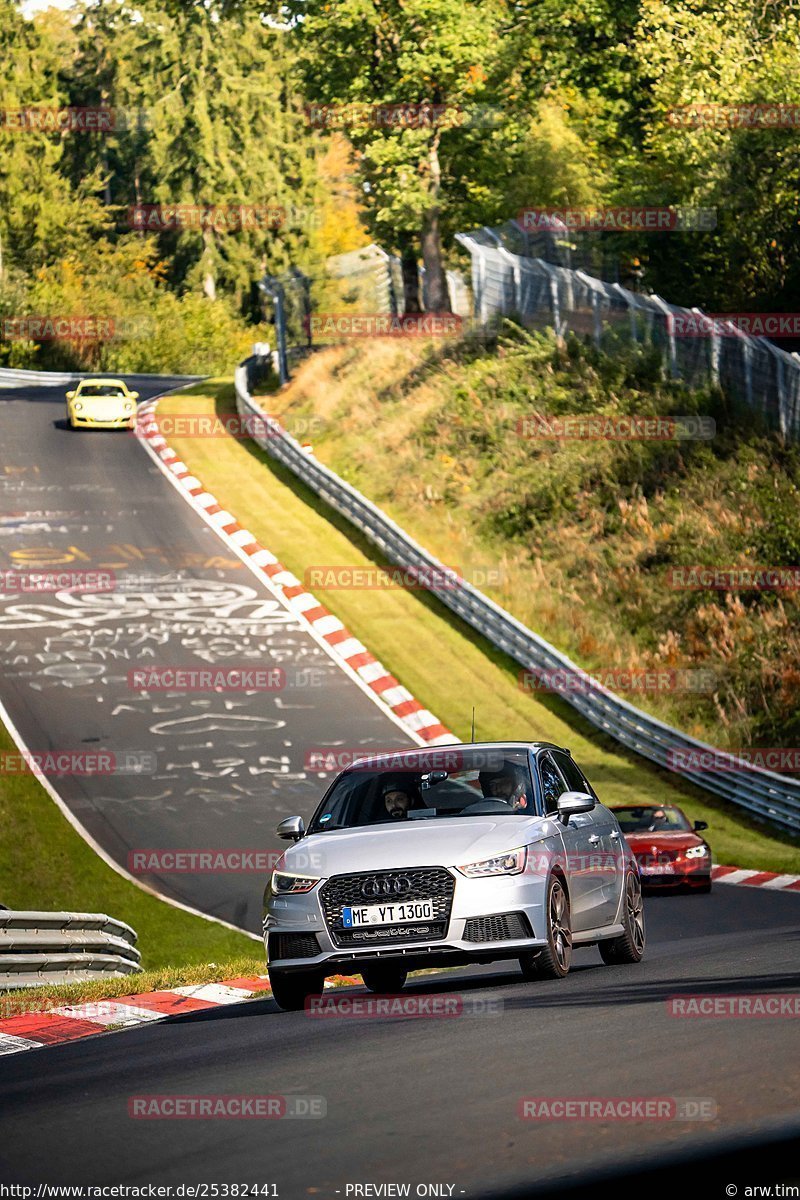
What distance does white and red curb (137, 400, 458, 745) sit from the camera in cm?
2789

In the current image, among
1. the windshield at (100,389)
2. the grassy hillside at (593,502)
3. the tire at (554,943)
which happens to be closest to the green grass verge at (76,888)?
the tire at (554,943)

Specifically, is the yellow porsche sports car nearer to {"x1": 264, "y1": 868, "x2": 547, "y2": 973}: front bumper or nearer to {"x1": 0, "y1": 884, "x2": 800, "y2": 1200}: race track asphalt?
{"x1": 0, "y1": 884, "x2": 800, "y2": 1200}: race track asphalt

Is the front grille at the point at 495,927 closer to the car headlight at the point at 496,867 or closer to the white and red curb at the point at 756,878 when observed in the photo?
the car headlight at the point at 496,867

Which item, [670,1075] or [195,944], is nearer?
[670,1075]

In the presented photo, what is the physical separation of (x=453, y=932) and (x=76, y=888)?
410 inches

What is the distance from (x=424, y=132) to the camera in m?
50.2

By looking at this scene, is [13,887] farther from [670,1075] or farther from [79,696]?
[670,1075]

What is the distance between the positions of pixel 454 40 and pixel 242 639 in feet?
80.5

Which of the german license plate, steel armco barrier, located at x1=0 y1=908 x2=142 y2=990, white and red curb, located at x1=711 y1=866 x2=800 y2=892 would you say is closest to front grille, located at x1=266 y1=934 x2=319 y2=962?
the german license plate

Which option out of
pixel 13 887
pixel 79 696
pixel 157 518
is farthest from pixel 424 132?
pixel 13 887

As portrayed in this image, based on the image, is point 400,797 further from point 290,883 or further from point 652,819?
point 652,819

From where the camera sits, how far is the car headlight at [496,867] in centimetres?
1063

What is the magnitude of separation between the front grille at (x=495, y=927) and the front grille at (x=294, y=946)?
983 mm

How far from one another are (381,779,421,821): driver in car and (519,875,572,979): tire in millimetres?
1194
